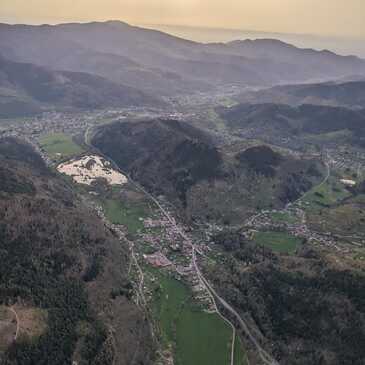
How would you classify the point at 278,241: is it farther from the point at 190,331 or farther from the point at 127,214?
the point at 190,331

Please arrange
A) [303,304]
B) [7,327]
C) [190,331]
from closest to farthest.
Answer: [7,327]
[190,331]
[303,304]

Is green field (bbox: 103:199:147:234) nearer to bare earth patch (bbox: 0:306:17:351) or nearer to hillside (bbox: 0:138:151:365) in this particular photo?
hillside (bbox: 0:138:151:365)

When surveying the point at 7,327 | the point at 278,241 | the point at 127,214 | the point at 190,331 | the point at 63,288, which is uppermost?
the point at 7,327

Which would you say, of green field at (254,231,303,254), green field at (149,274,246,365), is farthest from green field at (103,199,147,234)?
green field at (149,274,246,365)

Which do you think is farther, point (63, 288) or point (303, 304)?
point (303, 304)

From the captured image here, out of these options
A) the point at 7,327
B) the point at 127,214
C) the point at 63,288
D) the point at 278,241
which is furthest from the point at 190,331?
the point at 127,214

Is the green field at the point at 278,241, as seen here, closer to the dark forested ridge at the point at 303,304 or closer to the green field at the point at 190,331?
the dark forested ridge at the point at 303,304

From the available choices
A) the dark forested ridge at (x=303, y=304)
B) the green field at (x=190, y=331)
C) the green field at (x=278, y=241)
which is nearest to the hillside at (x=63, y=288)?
the green field at (x=190, y=331)
